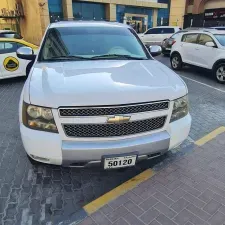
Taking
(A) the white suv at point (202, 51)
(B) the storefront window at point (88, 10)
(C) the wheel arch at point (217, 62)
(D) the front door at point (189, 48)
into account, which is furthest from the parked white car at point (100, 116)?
(B) the storefront window at point (88, 10)

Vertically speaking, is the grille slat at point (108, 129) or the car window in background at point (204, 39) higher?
the car window in background at point (204, 39)

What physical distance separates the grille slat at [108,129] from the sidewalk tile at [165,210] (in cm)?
84

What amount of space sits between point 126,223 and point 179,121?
4.08ft

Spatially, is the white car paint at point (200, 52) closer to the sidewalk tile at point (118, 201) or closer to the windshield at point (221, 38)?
the windshield at point (221, 38)

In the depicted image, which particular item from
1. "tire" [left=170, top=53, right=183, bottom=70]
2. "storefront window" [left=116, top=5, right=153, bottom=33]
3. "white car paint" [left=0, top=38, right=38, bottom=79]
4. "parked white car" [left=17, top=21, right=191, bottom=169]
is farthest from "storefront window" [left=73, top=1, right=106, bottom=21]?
"parked white car" [left=17, top=21, right=191, bottom=169]

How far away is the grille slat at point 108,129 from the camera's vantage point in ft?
7.38

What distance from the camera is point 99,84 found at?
2.40m

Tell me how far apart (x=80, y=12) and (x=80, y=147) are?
23.3 m

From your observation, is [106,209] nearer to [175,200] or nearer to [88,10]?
[175,200]

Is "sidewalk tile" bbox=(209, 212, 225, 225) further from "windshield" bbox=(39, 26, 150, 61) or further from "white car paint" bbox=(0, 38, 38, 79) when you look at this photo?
"white car paint" bbox=(0, 38, 38, 79)

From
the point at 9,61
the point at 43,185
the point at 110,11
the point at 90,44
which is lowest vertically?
the point at 43,185

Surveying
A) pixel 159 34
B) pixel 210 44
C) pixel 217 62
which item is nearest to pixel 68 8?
pixel 159 34

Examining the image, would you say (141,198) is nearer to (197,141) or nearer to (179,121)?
(179,121)

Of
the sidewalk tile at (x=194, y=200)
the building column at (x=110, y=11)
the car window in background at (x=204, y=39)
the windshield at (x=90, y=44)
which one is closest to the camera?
the sidewalk tile at (x=194, y=200)
